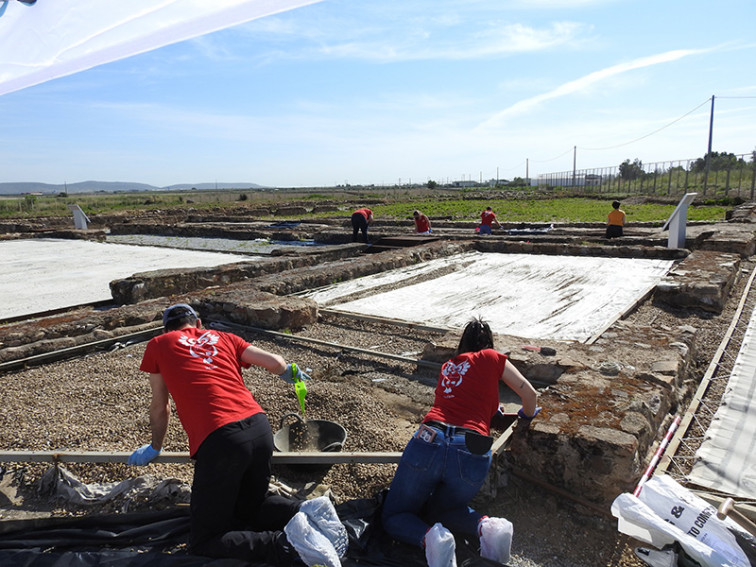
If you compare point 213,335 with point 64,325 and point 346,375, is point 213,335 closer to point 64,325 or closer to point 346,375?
point 346,375

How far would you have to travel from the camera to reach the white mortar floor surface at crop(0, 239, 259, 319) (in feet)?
26.7

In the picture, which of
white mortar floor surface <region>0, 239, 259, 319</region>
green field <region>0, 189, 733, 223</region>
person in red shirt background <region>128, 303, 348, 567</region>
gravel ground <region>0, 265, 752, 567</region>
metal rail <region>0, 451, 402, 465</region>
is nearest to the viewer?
person in red shirt background <region>128, 303, 348, 567</region>

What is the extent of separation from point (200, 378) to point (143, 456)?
2.64 feet

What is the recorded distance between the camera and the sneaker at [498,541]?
7.23ft

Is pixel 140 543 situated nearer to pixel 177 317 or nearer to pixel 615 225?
pixel 177 317

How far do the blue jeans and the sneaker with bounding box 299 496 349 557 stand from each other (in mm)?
258

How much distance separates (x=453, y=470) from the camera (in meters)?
2.41

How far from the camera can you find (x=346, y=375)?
4.72 meters

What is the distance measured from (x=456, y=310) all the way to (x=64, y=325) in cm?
473

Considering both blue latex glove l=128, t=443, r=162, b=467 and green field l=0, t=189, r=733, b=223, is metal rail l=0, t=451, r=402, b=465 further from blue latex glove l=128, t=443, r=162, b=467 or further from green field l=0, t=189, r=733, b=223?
green field l=0, t=189, r=733, b=223

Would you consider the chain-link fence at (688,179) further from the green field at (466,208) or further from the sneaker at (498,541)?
the sneaker at (498,541)

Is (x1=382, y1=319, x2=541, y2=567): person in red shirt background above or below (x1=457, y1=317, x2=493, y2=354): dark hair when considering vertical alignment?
below

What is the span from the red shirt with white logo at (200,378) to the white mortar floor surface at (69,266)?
602 centimetres

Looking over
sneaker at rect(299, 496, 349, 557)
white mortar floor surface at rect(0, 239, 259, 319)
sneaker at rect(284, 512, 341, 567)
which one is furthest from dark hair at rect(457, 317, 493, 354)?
white mortar floor surface at rect(0, 239, 259, 319)
